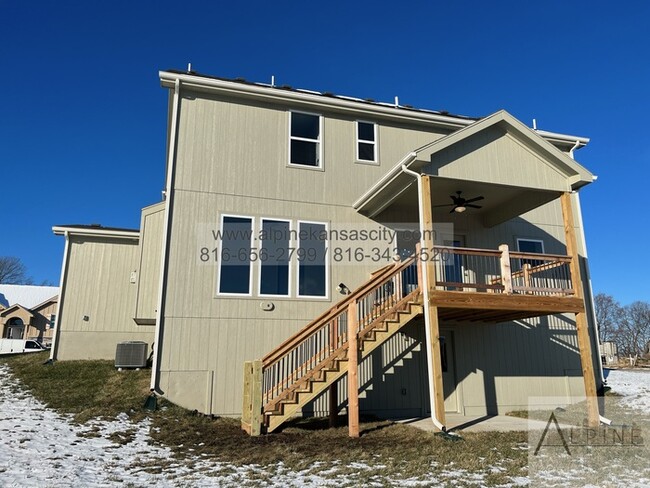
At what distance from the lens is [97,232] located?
14977 millimetres

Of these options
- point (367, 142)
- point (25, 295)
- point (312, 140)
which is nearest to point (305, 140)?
point (312, 140)

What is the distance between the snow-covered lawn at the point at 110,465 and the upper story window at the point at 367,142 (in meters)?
7.84

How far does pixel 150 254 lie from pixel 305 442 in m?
8.00

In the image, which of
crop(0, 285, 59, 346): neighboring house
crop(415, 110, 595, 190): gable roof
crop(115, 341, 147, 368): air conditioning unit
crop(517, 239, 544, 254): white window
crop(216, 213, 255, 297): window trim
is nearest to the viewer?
crop(415, 110, 595, 190): gable roof

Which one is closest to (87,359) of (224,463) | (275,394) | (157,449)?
(275,394)

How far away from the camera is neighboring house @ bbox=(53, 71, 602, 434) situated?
30.4ft

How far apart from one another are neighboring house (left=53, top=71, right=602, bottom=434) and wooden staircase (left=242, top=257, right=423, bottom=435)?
0.12 feet

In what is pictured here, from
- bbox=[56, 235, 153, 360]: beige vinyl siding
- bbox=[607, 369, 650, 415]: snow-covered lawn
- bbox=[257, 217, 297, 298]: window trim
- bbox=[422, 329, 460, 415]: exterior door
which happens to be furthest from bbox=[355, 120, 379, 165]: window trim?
bbox=[607, 369, 650, 415]: snow-covered lawn

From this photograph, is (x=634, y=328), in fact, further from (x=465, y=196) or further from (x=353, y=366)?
(x=353, y=366)

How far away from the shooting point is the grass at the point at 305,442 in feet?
19.6

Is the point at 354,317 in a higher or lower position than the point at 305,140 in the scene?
lower

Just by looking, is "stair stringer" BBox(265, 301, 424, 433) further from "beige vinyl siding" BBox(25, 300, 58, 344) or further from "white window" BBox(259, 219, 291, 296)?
"beige vinyl siding" BBox(25, 300, 58, 344)

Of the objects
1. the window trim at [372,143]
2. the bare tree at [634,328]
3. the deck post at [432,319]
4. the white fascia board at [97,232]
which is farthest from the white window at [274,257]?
the bare tree at [634,328]

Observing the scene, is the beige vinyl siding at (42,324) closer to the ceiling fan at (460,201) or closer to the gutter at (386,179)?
the gutter at (386,179)
